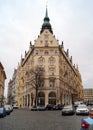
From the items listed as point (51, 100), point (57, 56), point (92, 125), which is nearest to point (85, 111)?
point (92, 125)

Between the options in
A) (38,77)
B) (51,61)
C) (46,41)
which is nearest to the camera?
(38,77)

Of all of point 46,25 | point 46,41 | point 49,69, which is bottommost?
point 49,69

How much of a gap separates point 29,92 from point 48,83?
403 inches

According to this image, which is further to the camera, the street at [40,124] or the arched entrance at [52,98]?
the arched entrance at [52,98]

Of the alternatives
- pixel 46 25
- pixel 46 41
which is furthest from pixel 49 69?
pixel 46 25

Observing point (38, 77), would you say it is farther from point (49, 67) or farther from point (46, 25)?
point (46, 25)

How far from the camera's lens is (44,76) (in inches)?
3157

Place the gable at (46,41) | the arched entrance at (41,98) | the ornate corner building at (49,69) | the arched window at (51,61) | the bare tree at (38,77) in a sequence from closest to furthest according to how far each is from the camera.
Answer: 1. the bare tree at (38,77)
2. the arched entrance at (41,98)
3. the ornate corner building at (49,69)
4. the arched window at (51,61)
5. the gable at (46,41)

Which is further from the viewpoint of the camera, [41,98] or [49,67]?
[49,67]

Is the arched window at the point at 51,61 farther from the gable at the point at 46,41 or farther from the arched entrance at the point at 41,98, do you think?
the arched entrance at the point at 41,98

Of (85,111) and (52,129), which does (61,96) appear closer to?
(85,111)

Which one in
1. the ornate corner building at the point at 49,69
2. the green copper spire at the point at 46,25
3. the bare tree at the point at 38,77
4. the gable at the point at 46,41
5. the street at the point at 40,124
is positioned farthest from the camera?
the green copper spire at the point at 46,25

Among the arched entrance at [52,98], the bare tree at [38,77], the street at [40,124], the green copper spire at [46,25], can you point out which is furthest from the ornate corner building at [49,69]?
the street at [40,124]

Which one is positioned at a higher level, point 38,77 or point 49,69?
point 49,69
